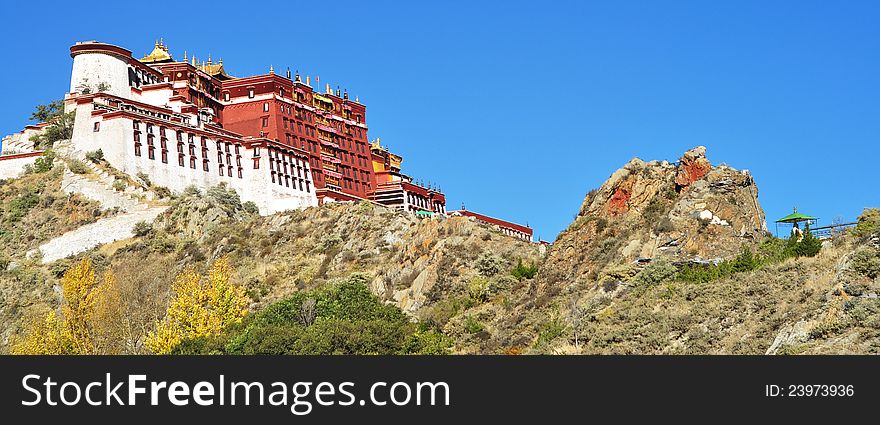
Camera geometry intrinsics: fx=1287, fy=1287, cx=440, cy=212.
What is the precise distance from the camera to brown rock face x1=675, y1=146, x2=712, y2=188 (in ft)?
179

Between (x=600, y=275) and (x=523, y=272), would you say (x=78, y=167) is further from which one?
(x=600, y=275)

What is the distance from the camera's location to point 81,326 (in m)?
70.2

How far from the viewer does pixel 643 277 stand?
1917 inches

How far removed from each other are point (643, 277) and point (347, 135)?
271ft

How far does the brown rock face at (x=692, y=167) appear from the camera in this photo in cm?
5462

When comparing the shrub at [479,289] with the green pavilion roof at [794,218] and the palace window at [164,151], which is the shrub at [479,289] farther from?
the palace window at [164,151]

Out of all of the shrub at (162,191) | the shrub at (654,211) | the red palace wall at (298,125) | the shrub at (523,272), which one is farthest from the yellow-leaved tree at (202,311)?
the red palace wall at (298,125)

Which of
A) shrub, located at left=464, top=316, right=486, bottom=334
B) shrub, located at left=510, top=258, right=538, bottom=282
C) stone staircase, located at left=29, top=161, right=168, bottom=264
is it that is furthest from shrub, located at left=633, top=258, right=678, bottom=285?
stone staircase, located at left=29, top=161, right=168, bottom=264

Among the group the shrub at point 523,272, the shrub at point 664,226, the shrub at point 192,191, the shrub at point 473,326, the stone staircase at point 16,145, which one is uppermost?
the stone staircase at point 16,145

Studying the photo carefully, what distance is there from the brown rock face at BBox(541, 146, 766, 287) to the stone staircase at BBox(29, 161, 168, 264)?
50405 mm

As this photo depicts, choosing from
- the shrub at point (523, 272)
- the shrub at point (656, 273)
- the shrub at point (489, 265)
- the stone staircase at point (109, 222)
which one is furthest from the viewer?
the stone staircase at point (109, 222)

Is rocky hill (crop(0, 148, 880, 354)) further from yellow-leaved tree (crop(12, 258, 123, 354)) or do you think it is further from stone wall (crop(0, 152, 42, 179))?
stone wall (crop(0, 152, 42, 179))

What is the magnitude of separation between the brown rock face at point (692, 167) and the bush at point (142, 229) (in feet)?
175

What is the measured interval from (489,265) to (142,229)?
42.6 meters
